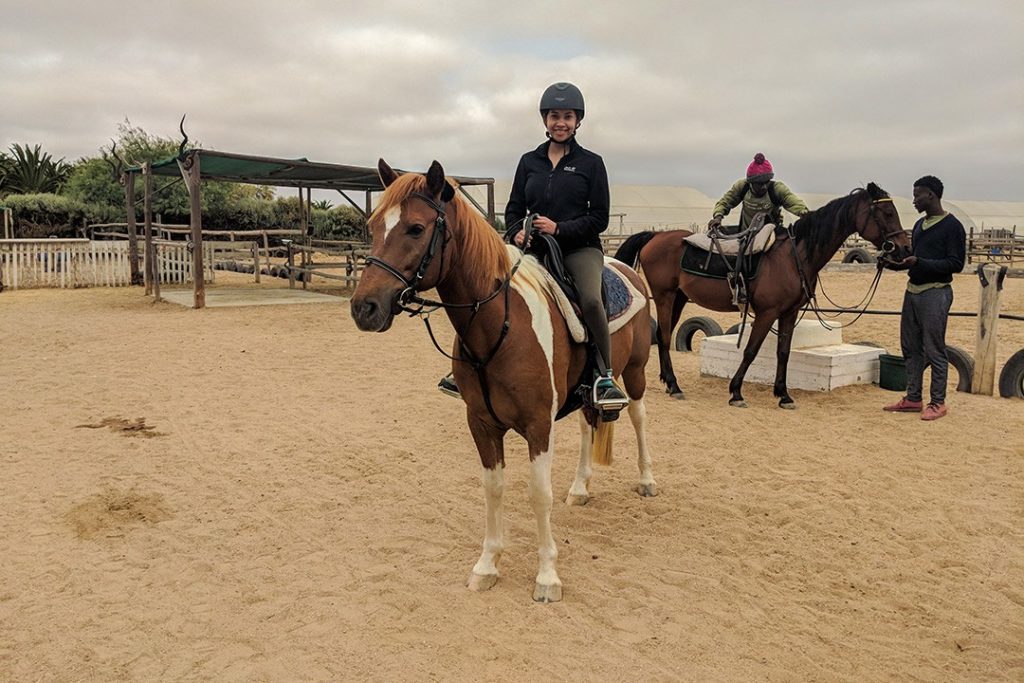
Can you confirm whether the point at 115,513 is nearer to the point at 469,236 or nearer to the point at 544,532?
the point at 544,532

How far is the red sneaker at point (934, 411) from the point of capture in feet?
21.7

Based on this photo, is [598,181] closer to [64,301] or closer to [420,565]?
[420,565]

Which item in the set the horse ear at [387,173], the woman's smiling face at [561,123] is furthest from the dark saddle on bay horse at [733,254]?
the horse ear at [387,173]

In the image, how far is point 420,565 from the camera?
3.78 metres

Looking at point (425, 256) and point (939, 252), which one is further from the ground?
point (939, 252)

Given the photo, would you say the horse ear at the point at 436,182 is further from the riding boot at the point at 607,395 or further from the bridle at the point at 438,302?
the riding boot at the point at 607,395

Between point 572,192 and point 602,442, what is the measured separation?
1.73 meters

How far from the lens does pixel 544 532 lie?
348cm

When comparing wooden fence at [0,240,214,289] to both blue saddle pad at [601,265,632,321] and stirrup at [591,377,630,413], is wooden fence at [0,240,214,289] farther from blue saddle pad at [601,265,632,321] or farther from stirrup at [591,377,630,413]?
stirrup at [591,377,630,413]

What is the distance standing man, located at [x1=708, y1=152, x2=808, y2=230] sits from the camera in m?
A: 7.68

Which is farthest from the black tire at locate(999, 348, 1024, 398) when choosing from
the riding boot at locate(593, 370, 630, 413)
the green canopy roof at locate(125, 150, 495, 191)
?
the green canopy roof at locate(125, 150, 495, 191)

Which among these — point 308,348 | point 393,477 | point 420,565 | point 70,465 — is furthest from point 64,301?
point 420,565

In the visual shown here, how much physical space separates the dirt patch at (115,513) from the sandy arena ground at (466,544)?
18 mm

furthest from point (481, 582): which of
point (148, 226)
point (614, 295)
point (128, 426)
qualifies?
point (148, 226)
